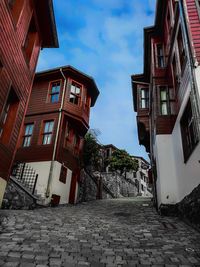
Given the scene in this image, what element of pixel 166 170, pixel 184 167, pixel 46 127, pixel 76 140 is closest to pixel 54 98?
pixel 46 127

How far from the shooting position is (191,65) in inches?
337

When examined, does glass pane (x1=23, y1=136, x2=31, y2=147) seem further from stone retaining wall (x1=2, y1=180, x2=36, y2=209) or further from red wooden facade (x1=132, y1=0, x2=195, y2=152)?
red wooden facade (x1=132, y1=0, x2=195, y2=152)

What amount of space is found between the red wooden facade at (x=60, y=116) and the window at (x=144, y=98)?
13.3 ft

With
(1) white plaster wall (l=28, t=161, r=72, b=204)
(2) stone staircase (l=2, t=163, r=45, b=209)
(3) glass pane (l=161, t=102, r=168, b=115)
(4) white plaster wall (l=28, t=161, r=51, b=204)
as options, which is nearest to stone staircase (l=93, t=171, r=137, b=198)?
(1) white plaster wall (l=28, t=161, r=72, b=204)

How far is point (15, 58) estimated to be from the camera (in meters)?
8.78

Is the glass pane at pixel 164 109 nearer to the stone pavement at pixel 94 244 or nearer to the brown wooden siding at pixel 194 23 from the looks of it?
the brown wooden siding at pixel 194 23

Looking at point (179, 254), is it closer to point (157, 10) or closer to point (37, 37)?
point (37, 37)

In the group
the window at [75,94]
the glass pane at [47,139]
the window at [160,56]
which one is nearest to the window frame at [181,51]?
the window at [160,56]

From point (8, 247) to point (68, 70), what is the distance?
15.2 metres

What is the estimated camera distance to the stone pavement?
4.65m

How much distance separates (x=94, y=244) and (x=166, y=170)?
651 centimetres

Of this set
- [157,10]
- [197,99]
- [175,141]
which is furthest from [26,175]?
[157,10]

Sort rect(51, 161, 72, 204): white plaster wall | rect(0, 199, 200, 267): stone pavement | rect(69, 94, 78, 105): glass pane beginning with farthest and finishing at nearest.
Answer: rect(69, 94, 78, 105): glass pane, rect(51, 161, 72, 204): white plaster wall, rect(0, 199, 200, 267): stone pavement

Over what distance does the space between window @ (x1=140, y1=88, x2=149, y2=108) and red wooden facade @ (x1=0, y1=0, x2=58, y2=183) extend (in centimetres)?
929
